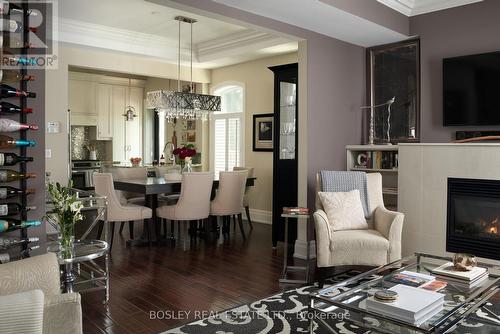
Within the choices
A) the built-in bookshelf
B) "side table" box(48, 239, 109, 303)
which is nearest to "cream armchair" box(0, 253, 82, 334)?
"side table" box(48, 239, 109, 303)

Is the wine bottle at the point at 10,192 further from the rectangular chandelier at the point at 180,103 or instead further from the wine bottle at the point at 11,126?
the rectangular chandelier at the point at 180,103

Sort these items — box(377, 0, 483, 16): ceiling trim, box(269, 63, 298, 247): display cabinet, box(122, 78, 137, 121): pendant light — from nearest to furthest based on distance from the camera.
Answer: box(377, 0, 483, 16): ceiling trim
box(269, 63, 298, 247): display cabinet
box(122, 78, 137, 121): pendant light

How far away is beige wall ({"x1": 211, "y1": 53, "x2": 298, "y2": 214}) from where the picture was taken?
7.08 meters

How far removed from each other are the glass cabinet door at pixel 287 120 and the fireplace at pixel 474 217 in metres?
Answer: 1.89

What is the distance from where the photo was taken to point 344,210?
13.7ft

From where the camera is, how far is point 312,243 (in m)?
5.01

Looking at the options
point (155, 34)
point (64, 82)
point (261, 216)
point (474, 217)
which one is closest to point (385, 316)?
point (474, 217)

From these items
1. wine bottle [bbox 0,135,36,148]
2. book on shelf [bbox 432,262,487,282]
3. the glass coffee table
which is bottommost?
the glass coffee table

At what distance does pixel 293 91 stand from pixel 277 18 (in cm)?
109

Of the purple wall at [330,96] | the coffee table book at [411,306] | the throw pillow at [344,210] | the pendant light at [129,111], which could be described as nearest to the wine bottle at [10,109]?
the coffee table book at [411,306]

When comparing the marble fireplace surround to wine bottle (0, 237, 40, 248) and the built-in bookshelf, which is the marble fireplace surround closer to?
the built-in bookshelf

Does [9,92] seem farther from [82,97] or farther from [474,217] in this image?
[82,97]

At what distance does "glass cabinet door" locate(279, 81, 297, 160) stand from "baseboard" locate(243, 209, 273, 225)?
6.31 ft

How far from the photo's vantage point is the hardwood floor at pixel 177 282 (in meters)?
3.17
